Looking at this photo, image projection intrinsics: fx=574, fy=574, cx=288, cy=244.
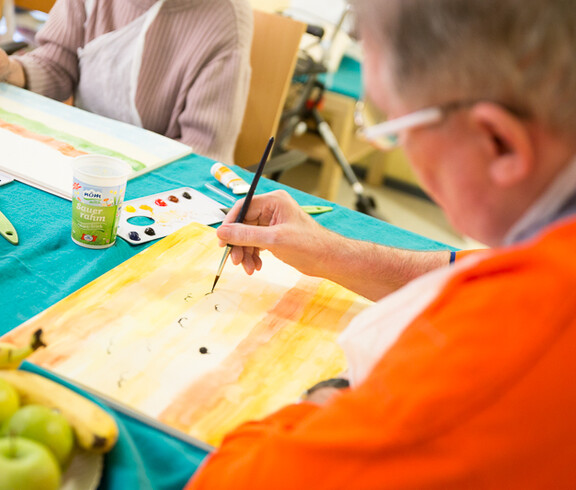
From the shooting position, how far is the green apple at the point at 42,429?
0.52m

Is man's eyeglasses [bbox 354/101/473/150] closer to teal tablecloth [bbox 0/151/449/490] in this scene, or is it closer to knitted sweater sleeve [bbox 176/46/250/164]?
teal tablecloth [bbox 0/151/449/490]

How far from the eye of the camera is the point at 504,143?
449mm

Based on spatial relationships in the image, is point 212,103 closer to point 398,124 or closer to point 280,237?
point 280,237

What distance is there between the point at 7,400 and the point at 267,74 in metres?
1.61

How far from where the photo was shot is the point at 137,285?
882 mm

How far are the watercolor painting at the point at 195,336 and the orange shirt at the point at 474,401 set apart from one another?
9.7 inches

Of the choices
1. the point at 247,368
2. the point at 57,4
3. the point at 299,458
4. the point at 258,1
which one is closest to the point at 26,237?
the point at 247,368

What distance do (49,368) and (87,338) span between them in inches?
2.7

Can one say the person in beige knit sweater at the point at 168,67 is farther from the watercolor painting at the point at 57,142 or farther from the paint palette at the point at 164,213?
the paint palette at the point at 164,213

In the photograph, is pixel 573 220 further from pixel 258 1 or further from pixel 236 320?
pixel 258 1

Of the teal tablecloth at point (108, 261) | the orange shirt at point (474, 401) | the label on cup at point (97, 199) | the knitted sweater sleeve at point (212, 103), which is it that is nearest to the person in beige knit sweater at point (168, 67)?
the knitted sweater sleeve at point (212, 103)

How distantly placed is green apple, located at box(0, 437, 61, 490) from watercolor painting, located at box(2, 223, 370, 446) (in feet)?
0.53

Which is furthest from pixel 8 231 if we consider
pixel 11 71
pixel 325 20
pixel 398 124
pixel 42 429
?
pixel 325 20

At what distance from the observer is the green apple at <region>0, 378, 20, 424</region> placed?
1.78ft
